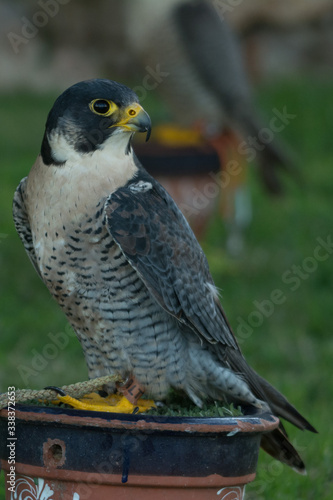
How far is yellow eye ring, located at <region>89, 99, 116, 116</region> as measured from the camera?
7.87 feet

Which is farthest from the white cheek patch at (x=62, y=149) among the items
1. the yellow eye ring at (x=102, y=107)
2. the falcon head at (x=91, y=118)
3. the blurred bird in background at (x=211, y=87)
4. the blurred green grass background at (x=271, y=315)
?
the blurred bird in background at (x=211, y=87)

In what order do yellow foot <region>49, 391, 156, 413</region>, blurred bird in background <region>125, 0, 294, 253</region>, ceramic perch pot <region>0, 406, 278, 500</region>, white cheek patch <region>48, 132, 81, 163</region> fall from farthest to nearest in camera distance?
blurred bird in background <region>125, 0, 294, 253</region> → white cheek patch <region>48, 132, 81, 163</region> → yellow foot <region>49, 391, 156, 413</region> → ceramic perch pot <region>0, 406, 278, 500</region>

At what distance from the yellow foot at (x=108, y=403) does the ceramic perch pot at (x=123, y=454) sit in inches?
8.7

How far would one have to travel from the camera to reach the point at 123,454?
205cm

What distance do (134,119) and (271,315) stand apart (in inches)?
138

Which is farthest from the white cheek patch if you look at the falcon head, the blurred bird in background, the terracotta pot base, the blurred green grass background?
the blurred bird in background

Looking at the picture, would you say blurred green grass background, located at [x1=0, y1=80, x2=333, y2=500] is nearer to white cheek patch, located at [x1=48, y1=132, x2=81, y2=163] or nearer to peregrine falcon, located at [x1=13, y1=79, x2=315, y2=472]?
peregrine falcon, located at [x1=13, y1=79, x2=315, y2=472]

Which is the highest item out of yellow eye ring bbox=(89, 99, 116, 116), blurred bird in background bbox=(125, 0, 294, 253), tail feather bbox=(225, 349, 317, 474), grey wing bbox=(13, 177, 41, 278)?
blurred bird in background bbox=(125, 0, 294, 253)

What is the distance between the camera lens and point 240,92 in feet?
21.7

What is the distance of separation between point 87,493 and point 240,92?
502 centimetres

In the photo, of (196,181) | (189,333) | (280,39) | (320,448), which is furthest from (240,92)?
(280,39)

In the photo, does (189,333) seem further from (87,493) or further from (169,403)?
(87,493)

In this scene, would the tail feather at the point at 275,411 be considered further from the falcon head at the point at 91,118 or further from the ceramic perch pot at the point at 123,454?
the falcon head at the point at 91,118

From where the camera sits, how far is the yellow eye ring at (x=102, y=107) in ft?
7.87
